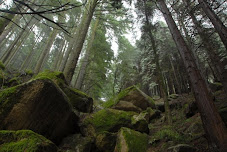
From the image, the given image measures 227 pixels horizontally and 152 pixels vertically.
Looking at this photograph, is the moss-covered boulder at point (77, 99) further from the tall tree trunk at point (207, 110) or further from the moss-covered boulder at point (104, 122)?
the tall tree trunk at point (207, 110)

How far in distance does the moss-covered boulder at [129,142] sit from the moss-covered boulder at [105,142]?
37 centimetres

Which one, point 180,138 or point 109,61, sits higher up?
point 109,61

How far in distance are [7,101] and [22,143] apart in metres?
1.50

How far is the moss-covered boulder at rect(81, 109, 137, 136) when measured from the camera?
525cm

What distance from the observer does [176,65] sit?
59.5 feet

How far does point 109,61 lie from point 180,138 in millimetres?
11599

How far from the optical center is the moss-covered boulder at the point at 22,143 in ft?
7.87

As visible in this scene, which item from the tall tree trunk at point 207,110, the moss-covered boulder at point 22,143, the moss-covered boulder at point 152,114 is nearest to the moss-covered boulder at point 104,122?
the moss-covered boulder at point 22,143

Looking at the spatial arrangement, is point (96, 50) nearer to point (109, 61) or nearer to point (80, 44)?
point (109, 61)

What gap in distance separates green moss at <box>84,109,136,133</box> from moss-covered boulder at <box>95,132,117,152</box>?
0.52 meters

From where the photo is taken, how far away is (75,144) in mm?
4320

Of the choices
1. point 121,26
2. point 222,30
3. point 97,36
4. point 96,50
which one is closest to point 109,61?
point 96,50

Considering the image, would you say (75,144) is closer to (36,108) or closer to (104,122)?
(104,122)

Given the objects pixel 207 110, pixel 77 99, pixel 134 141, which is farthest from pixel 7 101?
pixel 207 110
